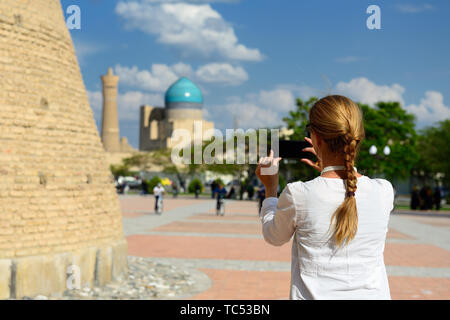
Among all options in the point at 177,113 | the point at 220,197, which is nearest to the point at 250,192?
the point at 220,197

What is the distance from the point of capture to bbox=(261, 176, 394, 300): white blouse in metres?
2.07

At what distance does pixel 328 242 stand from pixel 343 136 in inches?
16.8

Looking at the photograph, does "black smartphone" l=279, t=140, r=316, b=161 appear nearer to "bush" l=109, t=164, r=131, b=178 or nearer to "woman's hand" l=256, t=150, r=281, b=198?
"woman's hand" l=256, t=150, r=281, b=198

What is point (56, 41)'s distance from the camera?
831cm

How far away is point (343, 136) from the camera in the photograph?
2094 mm

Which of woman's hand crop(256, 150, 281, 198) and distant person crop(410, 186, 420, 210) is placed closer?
woman's hand crop(256, 150, 281, 198)

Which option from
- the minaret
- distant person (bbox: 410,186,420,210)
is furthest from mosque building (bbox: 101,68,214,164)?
distant person (bbox: 410,186,420,210)

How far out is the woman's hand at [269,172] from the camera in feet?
7.56

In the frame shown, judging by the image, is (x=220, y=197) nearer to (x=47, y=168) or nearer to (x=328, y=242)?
(x=47, y=168)

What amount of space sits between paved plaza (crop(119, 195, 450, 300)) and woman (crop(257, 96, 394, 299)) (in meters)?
6.21
